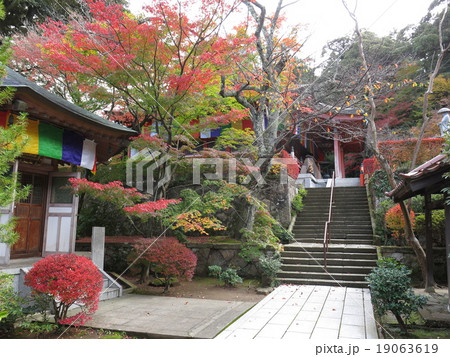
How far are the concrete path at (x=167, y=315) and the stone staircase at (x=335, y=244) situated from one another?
2.98 meters

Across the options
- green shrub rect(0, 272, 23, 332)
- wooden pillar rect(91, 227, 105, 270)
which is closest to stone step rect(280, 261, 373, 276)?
wooden pillar rect(91, 227, 105, 270)

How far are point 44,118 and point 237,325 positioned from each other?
19.1 ft

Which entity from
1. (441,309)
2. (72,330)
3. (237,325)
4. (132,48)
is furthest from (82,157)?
(441,309)

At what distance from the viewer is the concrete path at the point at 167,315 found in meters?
5.04

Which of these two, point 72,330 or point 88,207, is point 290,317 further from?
point 88,207

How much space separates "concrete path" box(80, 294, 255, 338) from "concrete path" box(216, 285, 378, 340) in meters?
0.37

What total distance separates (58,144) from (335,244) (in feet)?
29.6

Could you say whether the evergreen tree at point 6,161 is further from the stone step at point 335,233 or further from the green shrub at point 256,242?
the stone step at point 335,233

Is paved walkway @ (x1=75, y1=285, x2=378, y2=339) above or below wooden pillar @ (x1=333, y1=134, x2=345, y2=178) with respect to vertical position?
below

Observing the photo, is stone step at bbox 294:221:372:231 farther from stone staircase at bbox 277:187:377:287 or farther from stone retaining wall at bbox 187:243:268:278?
stone retaining wall at bbox 187:243:268:278

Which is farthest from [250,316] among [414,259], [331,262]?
[414,259]

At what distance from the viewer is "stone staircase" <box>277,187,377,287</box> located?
28.9 feet

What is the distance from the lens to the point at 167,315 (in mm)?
5996

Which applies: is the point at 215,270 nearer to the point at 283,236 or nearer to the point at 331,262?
the point at 283,236
